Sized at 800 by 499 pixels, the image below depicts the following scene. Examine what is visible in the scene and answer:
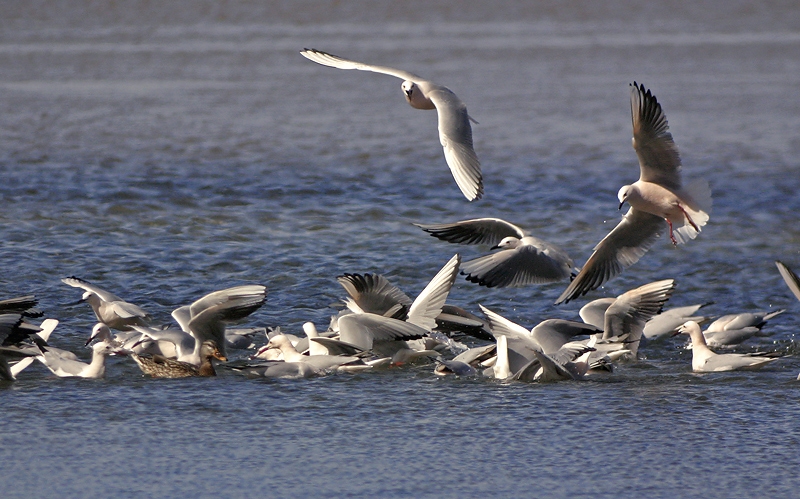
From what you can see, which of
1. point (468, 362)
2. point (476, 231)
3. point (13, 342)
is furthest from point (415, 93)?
point (13, 342)

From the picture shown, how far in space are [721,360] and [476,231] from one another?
7.66ft

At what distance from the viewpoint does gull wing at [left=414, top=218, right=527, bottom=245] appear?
30.8 ft

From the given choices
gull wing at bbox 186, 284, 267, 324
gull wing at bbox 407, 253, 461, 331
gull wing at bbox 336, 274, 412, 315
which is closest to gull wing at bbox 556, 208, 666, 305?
gull wing at bbox 407, 253, 461, 331

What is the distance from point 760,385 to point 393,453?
7.88ft

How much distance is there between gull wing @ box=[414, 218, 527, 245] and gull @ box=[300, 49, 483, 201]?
864mm

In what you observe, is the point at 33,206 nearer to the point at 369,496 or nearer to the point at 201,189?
the point at 201,189

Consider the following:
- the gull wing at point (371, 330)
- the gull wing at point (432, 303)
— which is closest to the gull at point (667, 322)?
the gull wing at point (432, 303)

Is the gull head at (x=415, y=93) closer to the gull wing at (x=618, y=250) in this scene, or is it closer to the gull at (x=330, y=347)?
the gull wing at (x=618, y=250)

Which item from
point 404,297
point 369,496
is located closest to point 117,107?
point 404,297

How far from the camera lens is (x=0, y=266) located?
1045 cm

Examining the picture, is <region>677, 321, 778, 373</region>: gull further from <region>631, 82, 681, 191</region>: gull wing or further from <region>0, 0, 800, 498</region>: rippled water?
<region>631, 82, 681, 191</region>: gull wing

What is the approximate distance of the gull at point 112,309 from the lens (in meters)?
8.78

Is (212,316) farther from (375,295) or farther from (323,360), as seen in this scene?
(375,295)

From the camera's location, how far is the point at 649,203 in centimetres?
870
